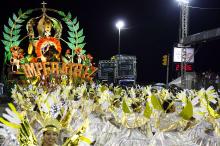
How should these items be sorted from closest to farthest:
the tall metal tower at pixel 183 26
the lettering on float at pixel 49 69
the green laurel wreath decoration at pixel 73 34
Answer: the tall metal tower at pixel 183 26
the lettering on float at pixel 49 69
the green laurel wreath decoration at pixel 73 34

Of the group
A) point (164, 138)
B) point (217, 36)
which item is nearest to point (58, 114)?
point (164, 138)

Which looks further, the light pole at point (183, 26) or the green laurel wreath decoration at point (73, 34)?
the green laurel wreath decoration at point (73, 34)

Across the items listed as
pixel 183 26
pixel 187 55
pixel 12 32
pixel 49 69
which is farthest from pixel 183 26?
pixel 12 32

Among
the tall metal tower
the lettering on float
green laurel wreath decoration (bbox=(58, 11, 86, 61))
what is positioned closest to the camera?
the tall metal tower

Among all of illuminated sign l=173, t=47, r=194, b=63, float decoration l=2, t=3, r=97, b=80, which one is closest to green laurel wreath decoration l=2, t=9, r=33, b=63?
float decoration l=2, t=3, r=97, b=80

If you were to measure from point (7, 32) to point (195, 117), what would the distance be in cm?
2816

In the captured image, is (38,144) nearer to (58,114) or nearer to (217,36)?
(58,114)

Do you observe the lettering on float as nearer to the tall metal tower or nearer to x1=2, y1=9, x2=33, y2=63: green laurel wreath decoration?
x1=2, y1=9, x2=33, y2=63: green laurel wreath decoration

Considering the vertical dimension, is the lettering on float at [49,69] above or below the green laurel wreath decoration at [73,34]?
below

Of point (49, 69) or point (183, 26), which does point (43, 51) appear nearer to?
point (49, 69)

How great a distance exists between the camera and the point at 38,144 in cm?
404

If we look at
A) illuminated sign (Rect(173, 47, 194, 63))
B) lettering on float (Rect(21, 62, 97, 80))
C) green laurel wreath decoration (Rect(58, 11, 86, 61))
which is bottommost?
lettering on float (Rect(21, 62, 97, 80))

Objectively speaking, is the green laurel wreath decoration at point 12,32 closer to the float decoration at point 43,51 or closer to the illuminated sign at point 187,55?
the float decoration at point 43,51

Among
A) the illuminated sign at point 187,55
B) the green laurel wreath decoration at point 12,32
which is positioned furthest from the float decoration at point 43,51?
the illuminated sign at point 187,55
